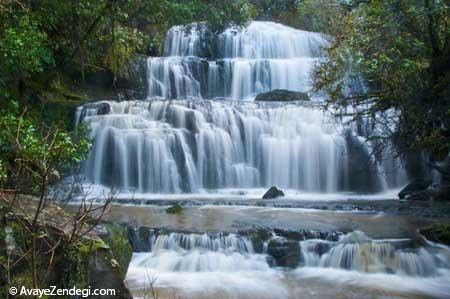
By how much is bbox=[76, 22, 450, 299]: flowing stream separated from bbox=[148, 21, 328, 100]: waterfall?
0.05 metres

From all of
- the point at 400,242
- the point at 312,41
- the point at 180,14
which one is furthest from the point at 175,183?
the point at 312,41

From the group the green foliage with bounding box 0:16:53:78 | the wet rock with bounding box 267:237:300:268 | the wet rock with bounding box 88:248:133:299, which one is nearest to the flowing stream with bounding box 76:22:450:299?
the wet rock with bounding box 267:237:300:268

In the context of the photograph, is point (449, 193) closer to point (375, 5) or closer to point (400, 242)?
point (400, 242)

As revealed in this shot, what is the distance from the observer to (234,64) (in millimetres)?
23234

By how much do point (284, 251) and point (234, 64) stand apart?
1535 cm

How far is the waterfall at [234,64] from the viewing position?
858 inches

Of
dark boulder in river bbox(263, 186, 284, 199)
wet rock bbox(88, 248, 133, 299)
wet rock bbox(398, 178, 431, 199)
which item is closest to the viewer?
wet rock bbox(88, 248, 133, 299)

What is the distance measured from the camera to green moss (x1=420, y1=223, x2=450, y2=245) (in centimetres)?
906

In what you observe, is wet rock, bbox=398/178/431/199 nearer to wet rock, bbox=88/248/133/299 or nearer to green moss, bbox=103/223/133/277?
green moss, bbox=103/223/133/277

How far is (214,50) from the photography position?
24844 millimetres

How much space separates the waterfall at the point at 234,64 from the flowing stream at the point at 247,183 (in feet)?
0.18

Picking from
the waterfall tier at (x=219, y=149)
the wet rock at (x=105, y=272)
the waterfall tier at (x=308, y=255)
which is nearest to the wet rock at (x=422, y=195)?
the waterfall tier at (x=219, y=149)

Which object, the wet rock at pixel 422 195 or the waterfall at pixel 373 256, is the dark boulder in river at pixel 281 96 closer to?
the wet rock at pixel 422 195

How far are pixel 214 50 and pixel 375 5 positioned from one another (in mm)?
15984
